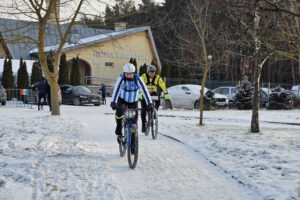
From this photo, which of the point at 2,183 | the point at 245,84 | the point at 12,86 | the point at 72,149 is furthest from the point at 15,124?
the point at 12,86

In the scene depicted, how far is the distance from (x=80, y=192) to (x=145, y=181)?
120 centimetres

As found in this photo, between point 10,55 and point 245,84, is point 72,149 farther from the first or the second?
point 10,55

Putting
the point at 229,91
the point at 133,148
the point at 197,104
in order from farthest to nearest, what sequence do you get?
the point at 229,91 < the point at 197,104 < the point at 133,148

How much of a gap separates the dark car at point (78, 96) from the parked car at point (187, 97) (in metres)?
6.39

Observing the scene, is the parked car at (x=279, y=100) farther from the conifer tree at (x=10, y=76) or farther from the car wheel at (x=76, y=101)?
the conifer tree at (x=10, y=76)

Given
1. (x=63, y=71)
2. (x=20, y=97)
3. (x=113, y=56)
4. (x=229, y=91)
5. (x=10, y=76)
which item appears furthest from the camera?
(x=113, y=56)

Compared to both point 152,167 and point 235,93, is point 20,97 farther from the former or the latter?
point 152,167

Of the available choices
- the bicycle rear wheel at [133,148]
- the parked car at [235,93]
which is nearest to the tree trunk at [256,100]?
the bicycle rear wheel at [133,148]

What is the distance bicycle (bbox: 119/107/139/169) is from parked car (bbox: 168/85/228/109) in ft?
56.6

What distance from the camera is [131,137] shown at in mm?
7512

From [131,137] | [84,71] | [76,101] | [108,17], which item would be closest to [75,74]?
[84,71]

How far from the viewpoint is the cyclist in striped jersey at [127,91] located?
7.82 metres

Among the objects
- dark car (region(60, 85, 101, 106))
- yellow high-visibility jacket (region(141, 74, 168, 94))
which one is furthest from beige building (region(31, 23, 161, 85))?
yellow high-visibility jacket (region(141, 74, 168, 94))

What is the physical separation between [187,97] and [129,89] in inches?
693
